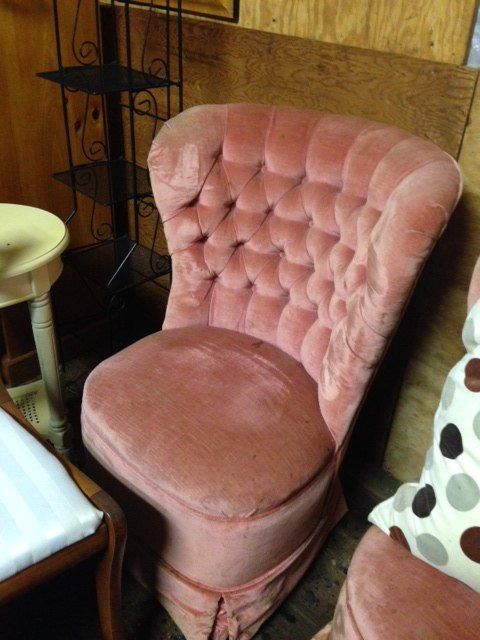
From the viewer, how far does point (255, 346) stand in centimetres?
141

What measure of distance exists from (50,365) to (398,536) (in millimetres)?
919

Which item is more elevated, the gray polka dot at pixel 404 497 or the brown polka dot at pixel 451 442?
the brown polka dot at pixel 451 442

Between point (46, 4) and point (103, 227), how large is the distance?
26.5 inches

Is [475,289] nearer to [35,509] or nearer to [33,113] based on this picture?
[35,509]

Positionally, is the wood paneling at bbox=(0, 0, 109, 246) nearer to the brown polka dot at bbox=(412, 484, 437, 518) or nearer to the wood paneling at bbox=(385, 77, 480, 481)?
the wood paneling at bbox=(385, 77, 480, 481)

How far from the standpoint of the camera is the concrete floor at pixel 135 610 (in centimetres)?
126

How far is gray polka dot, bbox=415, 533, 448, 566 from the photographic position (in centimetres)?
89

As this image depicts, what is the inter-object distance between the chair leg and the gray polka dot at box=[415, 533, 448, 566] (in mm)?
470

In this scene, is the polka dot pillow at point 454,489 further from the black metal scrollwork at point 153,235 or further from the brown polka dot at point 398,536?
the black metal scrollwork at point 153,235

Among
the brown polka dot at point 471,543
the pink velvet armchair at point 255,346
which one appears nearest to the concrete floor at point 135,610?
the pink velvet armchair at point 255,346

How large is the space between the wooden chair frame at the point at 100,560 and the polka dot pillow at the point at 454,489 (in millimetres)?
463

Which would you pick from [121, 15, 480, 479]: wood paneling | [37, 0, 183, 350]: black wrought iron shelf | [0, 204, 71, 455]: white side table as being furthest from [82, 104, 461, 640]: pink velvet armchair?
[37, 0, 183, 350]: black wrought iron shelf

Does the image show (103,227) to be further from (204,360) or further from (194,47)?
(204,360)

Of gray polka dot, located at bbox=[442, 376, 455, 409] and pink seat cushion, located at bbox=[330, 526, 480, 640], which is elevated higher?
gray polka dot, located at bbox=[442, 376, 455, 409]
